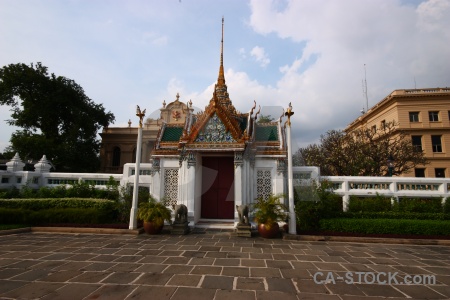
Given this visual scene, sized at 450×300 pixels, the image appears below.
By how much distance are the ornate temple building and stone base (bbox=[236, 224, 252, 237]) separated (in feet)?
3.73

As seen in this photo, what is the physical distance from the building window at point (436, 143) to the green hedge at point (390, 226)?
2631cm

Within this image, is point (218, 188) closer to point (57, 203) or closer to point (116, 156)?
point (57, 203)

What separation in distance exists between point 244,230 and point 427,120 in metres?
31.1

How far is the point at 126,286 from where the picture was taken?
3963 mm

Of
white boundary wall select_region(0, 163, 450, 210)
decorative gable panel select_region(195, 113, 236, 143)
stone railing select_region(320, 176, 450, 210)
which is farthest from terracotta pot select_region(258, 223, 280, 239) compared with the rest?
decorative gable panel select_region(195, 113, 236, 143)

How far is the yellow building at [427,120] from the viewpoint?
26.9 m

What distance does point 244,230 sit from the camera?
8242mm

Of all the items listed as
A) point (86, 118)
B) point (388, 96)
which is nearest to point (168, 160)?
point (86, 118)

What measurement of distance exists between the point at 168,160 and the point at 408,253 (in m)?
9.13

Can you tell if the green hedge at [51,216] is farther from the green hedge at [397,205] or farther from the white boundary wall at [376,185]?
the green hedge at [397,205]

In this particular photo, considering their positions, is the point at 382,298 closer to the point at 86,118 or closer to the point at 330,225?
the point at 330,225

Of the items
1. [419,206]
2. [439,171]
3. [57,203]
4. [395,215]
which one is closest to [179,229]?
[57,203]

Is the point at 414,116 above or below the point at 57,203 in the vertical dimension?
above

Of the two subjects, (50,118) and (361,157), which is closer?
(361,157)
